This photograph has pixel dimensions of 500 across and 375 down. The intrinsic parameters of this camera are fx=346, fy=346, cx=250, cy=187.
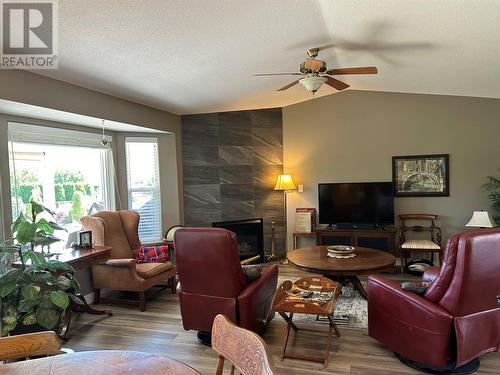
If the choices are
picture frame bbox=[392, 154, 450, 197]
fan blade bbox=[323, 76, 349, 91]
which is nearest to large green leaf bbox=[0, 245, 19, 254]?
fan blade bbox=[323, 76, 349, 91]

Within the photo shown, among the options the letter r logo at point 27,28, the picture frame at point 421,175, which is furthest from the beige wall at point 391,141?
the letter r logo at point 27,28

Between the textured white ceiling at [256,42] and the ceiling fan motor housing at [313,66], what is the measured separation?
32cm

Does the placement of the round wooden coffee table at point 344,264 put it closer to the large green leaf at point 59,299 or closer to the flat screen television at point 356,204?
the flat screen television at point 356,204

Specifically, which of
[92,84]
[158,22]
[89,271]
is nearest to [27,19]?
[158,22]

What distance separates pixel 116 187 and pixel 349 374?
13.1 feet

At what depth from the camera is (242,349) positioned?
1.24 meters

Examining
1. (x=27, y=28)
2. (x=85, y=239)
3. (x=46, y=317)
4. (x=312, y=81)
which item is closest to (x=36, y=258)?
(x=46, y=317)

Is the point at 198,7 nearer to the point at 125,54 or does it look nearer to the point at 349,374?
the point at 125,54

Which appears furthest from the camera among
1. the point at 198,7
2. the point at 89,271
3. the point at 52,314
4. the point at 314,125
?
the point at 314,125

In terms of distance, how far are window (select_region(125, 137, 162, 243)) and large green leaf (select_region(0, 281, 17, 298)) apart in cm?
271

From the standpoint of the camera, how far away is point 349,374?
2604 millimetres

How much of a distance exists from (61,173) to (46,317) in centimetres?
221

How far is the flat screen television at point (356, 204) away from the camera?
5.45 m

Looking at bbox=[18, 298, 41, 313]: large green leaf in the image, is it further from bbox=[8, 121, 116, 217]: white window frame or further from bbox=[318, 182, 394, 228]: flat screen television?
bbox=[318, 182, 394, 228]: flat screen television
